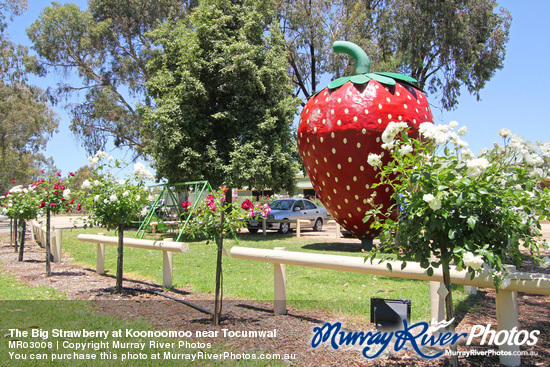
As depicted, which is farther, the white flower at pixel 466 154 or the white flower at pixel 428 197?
the white flower at pixel 466 154

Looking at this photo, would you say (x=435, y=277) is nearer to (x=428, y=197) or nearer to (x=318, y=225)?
(x=428, y=197)

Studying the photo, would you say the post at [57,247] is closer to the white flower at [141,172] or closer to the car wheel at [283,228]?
the white flower at [141,172]

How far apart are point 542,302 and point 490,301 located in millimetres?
694

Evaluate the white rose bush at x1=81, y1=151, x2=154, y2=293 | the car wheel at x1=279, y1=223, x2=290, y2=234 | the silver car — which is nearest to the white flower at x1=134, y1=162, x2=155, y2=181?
the white rose bush at x1=81, y1=151, x2=154, y2=293

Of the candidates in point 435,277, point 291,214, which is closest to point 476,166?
point 435,277

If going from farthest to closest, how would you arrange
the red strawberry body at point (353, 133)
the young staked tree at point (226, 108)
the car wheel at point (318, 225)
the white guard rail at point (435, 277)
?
1. the car wheel at point (318, 225)
2. the young staked tree at point (226, 108)
3. the red strawberry body at point (353, 133)
4. the white guard rail at point (435, 277)

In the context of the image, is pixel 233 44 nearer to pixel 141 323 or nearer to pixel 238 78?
pixel 238 78

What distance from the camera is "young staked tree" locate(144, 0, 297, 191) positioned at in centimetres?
1511

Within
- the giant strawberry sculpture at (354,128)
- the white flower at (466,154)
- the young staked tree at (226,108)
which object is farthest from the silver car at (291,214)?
the white flower at (466,154)

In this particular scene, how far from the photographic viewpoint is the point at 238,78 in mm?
15602

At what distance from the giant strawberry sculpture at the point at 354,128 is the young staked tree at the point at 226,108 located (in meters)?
6.85

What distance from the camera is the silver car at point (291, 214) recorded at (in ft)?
55.7

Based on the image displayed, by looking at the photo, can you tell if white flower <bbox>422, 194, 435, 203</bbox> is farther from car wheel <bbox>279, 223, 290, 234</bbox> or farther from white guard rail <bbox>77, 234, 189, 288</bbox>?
car wheel <bbox>279, 223, 290, 234</bbox>

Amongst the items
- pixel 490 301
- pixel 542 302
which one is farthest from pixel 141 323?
pixel 542 302
